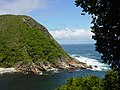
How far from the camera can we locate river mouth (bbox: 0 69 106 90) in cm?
11631

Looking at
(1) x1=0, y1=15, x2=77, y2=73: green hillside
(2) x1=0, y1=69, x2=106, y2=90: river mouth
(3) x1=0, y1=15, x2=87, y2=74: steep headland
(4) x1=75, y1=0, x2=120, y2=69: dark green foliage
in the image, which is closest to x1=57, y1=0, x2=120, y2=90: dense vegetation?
(4) x1=75, y1=0, x2=120, y2=69: dark green foliage

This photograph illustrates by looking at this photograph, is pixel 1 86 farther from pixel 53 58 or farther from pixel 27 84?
pixel 53 58

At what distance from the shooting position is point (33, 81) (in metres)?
130

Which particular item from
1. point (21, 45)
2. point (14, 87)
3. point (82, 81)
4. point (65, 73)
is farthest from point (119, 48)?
point (21, 45)

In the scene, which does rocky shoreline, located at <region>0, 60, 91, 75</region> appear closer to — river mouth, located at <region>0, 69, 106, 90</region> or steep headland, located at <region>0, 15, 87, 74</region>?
steep headland, located at <region>0, 15, 87, 74</region>

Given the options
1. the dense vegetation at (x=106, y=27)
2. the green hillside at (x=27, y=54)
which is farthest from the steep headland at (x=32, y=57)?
the dense vegetation at (x=106, y=27)

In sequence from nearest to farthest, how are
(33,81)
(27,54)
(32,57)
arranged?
(33,81)
(32,57)
(27,54)

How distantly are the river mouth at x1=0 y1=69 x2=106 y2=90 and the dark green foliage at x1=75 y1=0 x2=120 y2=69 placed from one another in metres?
94.9

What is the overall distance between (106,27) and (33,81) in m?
113

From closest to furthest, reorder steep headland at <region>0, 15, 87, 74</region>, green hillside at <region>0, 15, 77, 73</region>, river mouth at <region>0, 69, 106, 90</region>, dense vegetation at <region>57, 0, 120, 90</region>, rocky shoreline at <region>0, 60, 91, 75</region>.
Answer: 1. dense vegetation at <region>57, 0, 120, 90</region>
2. river mouth at <region>0, 69, 106, 90</region>
3. rocky shoreline at <region>0, 60, 91, 75</region>
4. steep headland at <region>0, 15, 87, 74</region>
5. green hillside at <region>0, 15, 77, 73</region>

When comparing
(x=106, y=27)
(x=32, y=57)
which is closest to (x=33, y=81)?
(x=32, y=57)

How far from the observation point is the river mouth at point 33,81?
116312 millimetres

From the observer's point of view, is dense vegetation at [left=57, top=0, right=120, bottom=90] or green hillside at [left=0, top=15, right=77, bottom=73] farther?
green hillside at [left=0, top=15, right=77, bottom=73]

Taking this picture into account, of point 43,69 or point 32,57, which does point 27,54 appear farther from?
point 43,69
